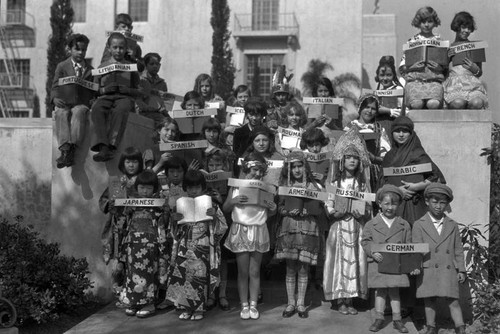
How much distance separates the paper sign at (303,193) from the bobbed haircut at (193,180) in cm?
79

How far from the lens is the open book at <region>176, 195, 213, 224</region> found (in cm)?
625

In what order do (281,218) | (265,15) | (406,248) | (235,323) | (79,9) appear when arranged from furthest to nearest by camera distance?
(79,9)
(265,15)
(281,218)
(235,323)
(406,248)

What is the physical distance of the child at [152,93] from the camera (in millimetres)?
8125

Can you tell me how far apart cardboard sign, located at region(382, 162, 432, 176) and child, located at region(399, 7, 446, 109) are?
1.09 m

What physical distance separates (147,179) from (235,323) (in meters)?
1.68

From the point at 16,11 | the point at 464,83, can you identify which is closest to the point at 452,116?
the point at 464,83

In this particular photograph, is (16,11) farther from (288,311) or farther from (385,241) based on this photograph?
(385,241)

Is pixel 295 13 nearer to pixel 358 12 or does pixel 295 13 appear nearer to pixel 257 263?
pixel 358 12

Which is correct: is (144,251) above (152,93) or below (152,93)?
below

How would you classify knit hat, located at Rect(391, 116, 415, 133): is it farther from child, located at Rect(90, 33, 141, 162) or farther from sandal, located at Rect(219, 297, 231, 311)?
child, located at Rect(90, 33, 141, 162)

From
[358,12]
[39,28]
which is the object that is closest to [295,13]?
[358,12]

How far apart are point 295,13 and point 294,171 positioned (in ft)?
82.3

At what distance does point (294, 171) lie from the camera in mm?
6418

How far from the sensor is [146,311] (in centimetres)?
640
